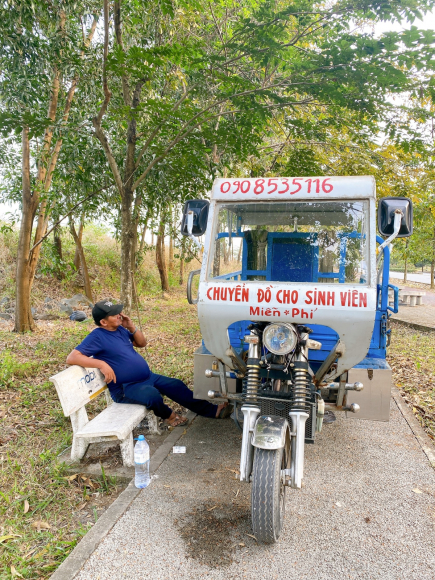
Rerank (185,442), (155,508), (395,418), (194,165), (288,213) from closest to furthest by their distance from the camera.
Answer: (155,508)
(288,213)
(185,442)
(395,418)
(194,165)

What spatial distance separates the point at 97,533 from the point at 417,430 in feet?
11.7

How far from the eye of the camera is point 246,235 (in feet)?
14.8

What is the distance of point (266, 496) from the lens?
2773 millimetres

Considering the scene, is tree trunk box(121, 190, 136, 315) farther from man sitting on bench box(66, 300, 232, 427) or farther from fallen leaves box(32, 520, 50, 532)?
fallen leaves box(32, 520, 50, 532)

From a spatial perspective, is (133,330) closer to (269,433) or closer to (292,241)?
(292,241)

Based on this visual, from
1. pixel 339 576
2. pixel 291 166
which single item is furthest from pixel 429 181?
pixel 339 576

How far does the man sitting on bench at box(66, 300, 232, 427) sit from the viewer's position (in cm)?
415

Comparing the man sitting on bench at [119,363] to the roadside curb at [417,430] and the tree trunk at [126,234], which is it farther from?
the tree trunk at [126,234]

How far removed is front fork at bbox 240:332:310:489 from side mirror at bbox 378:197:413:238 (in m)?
1.03

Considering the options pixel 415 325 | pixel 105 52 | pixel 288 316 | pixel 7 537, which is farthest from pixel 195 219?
pixel 415 325

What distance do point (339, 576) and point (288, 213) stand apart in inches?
107

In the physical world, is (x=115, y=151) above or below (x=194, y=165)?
above

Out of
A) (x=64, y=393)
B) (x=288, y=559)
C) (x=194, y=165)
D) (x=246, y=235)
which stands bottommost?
(x=288, y=559)

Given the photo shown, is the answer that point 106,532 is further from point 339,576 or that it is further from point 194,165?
point 194,165
